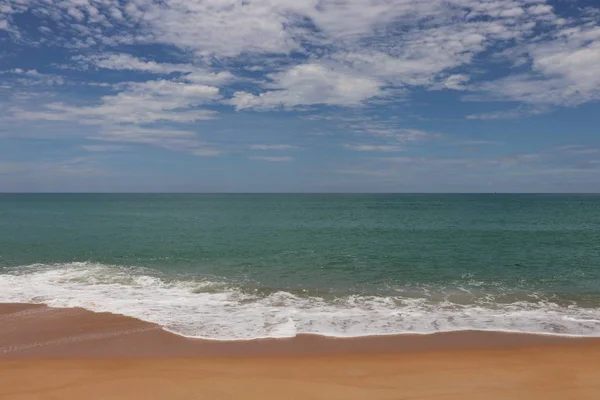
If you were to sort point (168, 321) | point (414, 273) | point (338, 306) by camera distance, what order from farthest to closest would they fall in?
point (414, 273) → point (338, 306) → point (168, 321)

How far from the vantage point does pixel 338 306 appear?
47.1 ft

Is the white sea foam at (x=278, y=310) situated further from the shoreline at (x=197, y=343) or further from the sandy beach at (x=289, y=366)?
the sandy beach at (x=289, y=366)

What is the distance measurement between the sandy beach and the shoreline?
0.09ft

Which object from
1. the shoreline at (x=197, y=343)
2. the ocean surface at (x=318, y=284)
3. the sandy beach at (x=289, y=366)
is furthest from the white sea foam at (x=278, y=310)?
the sandy beach at (x=289, y=366)

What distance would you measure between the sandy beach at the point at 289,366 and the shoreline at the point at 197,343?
3cm

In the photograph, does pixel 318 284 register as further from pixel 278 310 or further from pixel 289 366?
pixel 289 366

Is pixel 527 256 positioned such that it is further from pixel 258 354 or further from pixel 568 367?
pixel 258 354

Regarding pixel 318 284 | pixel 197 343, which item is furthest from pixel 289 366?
pixel 318 284

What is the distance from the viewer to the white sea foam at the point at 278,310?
11.8 m

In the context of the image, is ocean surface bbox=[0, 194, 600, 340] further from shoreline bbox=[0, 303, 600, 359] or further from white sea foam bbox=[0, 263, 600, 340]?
shoreline bbox=[0, 303, 600, 359]

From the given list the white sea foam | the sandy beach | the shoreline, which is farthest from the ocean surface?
the sandy beach

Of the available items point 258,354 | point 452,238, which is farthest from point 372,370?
point 452,238

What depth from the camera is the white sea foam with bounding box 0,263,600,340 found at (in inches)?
465

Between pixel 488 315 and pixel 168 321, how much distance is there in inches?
395
